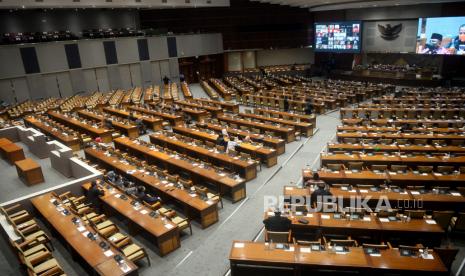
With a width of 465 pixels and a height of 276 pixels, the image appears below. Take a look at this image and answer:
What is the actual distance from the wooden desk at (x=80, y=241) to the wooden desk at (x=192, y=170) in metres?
3.83

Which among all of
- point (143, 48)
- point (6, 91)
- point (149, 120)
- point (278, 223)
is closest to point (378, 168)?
point (278, 223)

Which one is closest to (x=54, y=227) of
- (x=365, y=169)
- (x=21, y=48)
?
(x=365, y=169)

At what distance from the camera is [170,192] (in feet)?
31.3

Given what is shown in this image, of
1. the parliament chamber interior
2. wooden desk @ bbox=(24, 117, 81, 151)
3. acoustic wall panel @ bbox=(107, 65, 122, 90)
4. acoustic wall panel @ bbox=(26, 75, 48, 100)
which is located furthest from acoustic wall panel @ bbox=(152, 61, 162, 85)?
wooden desk @ bbox=(24, 117, 81, 151)

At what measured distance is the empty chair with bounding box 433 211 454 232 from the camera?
7.50 m

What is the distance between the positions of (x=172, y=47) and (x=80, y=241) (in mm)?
26300

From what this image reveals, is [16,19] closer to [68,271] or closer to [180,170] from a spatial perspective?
[180,170]

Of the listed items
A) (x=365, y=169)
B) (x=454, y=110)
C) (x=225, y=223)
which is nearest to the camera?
(x=225, y=223)

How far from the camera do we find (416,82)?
26250 millimetres

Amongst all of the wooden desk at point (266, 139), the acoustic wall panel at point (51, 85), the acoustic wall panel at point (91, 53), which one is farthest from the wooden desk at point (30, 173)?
the acoustic wall panel at point (91, 53)

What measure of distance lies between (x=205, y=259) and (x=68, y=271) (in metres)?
3.12

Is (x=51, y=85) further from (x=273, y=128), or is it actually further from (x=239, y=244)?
(x=239, y=244)

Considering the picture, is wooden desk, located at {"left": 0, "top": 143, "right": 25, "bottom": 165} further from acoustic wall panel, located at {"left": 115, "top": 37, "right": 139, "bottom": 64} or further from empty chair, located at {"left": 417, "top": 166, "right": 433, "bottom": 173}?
acoustic wall panel, located at {"left": 115, "top": 37, "right": 139, "bottom": 64}

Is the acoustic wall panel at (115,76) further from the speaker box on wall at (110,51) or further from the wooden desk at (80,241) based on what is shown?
the wooden desk at (80,241)
